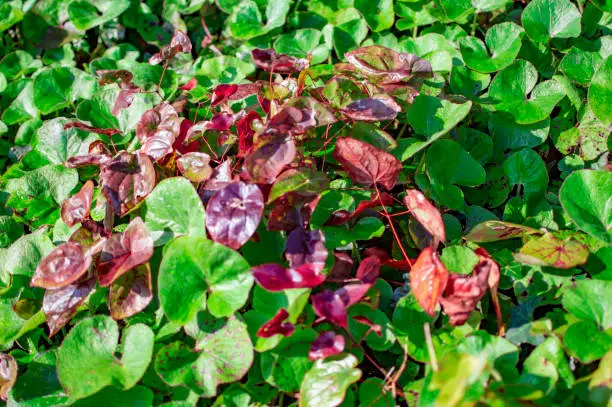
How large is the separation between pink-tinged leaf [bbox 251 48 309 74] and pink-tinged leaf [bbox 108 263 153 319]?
574 mm

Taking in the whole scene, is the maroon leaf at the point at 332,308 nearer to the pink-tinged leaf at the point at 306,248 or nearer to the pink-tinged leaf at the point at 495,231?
the pink-tinged leaf at the point at 306,248

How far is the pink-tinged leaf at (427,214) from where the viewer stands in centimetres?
111

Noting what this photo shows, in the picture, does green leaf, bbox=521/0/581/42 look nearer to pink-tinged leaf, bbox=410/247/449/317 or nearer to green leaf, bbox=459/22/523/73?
green leaf, bbox=459/22/523/73

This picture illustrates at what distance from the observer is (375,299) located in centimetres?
112

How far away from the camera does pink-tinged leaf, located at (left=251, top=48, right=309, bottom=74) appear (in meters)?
1.43

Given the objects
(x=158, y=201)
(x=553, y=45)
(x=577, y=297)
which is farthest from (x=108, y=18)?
(x=577, y=297)

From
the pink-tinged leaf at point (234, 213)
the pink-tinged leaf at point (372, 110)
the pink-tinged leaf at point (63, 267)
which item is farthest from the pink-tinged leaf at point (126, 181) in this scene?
the pink-tinged leaf at point (372, 110)

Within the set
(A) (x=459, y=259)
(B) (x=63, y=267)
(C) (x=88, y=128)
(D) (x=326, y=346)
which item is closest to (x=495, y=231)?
(A) (x=459, y=259)

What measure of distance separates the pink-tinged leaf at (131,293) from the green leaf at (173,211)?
71 mm

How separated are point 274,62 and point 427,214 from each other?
560mm

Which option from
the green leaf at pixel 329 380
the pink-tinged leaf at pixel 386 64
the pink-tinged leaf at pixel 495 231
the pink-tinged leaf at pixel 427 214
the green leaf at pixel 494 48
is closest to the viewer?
the green leaf at pixel 329 380

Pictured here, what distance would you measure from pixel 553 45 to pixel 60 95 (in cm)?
148

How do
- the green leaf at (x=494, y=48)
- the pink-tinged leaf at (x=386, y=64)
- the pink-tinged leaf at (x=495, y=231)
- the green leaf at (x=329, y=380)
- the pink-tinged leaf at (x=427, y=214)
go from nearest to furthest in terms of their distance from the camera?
the green leaf at (x=329, y=380)
the pink-tinged leaf at (x=427, y=214)
the pink-tinged leaf at (x=495, y=231)
the pink-tinged leaf at (x=386, y=64)
the green leaf at (x=494, y=48)

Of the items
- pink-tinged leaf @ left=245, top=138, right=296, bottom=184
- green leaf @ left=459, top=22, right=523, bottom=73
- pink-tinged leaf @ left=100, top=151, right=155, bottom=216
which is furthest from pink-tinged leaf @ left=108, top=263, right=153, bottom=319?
green leaf @ left=459, top=22, right=523, bottom=73
